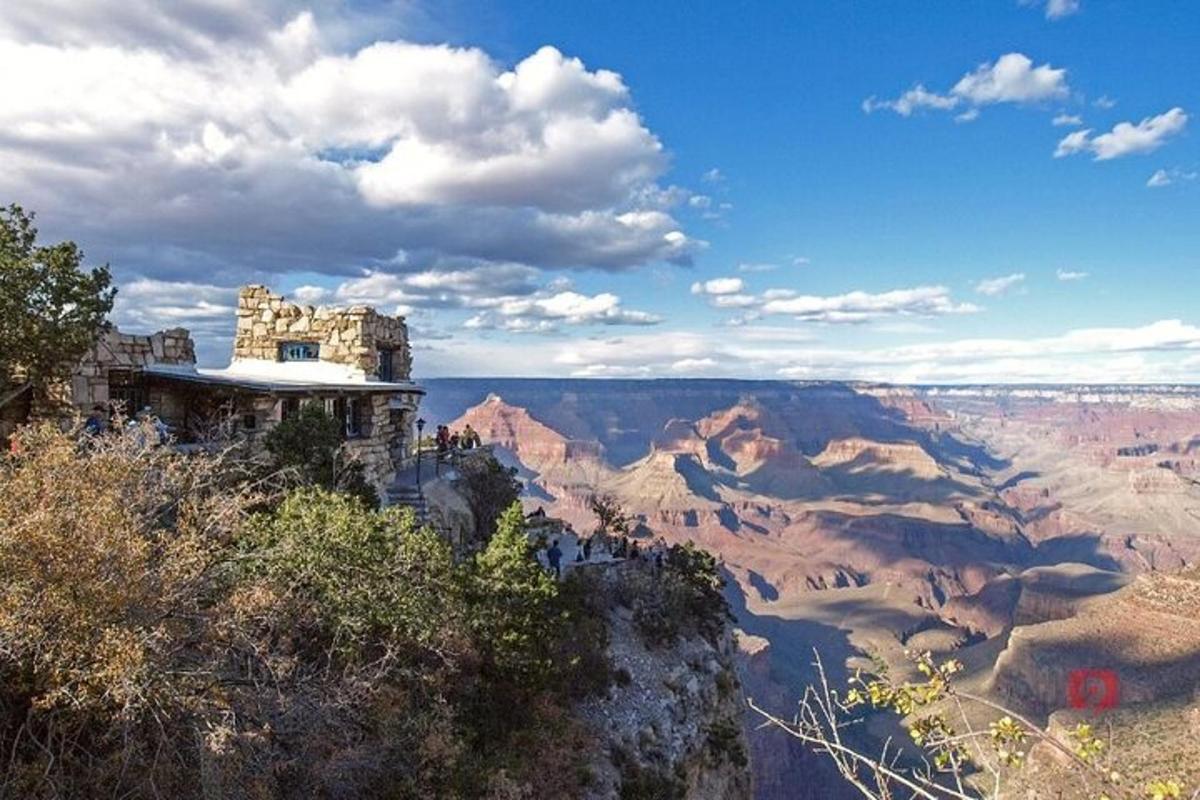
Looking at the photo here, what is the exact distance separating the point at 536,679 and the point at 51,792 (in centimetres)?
1033

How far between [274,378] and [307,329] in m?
4.32

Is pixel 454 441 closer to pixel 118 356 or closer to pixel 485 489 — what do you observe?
pixel 485 489

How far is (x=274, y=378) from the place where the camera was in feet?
77.2

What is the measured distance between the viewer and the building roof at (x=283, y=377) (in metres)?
20.6

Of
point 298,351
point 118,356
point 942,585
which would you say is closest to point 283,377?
point 298,351

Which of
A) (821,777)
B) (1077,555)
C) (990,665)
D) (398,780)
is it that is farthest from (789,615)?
(398,780)

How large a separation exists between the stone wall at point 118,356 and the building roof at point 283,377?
1.23 feet

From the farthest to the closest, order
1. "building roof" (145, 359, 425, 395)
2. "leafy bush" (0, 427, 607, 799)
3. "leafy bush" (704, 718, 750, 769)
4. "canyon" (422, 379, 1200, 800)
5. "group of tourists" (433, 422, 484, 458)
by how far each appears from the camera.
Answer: "canyon" (422, 379, 1200, 800) < "group of tourists" (433, 422, 484, 458) < "leafy bush" (704, 718, 750, 769) < "building roof" (145, 359, 425, 395) < "leafy bush" (0, 427, 607, 799)

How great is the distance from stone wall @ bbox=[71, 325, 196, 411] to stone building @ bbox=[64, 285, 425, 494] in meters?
0.03

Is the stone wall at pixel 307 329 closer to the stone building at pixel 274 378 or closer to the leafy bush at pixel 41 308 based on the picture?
the stone building at pixel 274 378

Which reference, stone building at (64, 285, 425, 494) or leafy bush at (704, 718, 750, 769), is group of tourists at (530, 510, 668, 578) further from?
stone building at (64, 285, 425, 494)

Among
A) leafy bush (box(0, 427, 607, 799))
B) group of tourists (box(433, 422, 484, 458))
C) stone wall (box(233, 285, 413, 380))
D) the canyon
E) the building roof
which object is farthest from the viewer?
the canyon

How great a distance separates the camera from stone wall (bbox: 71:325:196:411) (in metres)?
18.2

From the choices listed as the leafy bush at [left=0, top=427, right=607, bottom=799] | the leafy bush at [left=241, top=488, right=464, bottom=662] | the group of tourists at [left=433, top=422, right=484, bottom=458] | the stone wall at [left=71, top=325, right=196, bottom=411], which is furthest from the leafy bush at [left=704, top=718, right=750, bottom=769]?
the stone wall at [left=71, top=325, right=196, bottom=411]
